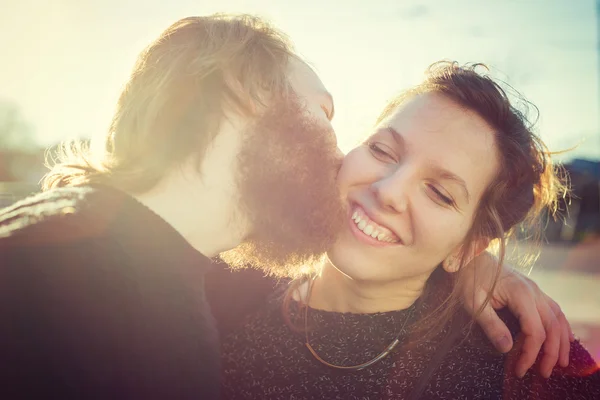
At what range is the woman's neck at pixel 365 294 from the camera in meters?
2.36

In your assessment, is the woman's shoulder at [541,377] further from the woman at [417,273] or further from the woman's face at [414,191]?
the woman's face at [414,191]

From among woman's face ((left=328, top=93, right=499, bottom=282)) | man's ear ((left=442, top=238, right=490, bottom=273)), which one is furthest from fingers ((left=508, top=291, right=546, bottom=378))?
woman's face ((left=328, top=93, right=499, bottom=282))

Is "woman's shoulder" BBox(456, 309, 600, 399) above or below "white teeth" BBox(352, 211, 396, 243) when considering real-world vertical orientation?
below

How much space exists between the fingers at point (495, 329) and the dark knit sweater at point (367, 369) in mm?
73

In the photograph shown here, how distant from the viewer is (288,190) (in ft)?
6.24

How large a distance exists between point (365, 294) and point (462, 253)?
57 centimetres

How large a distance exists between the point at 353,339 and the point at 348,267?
1.38 ft

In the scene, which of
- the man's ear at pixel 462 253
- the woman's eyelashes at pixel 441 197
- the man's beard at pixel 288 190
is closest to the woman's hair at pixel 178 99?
the man's beard at pixel 288 190

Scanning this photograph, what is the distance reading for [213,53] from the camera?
Answer: 1.76 meters

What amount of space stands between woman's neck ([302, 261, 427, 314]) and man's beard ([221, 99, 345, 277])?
40cm

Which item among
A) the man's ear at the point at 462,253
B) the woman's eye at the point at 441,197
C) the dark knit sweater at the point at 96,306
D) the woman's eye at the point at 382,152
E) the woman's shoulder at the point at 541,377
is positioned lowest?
the woman's shoulder at the point at 541,377

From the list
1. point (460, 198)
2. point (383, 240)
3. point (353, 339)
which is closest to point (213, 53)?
point (383, 240)

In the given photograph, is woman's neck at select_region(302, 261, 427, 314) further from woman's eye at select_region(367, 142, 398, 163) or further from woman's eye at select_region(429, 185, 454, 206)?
woman's eye at select_region(367, 142, 398, 163)

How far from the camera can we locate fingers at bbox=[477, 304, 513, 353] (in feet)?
6.86
